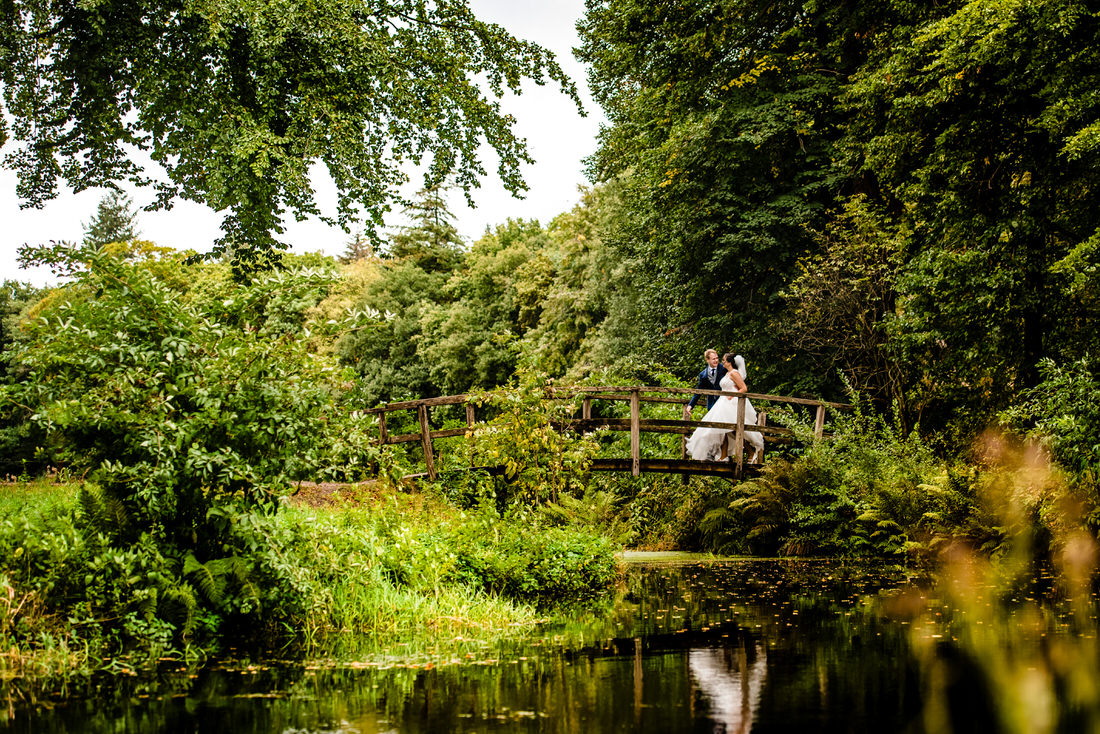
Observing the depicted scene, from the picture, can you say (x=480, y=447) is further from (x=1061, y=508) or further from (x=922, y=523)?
(x=1061, y=508)

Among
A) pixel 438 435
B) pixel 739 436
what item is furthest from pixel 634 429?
pixel 438 435

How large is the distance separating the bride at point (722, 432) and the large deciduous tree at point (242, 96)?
5.76 meters

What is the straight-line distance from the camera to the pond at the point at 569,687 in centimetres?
386

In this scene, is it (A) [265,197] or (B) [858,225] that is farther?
(B) [858,225]

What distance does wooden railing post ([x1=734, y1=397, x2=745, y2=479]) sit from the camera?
14.3 m

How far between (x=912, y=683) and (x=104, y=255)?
215 inches

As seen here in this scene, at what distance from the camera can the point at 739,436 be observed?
14312mm

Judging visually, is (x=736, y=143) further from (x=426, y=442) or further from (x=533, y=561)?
(x=533, y=561)

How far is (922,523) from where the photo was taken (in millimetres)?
11430

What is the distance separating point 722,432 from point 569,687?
1081cm

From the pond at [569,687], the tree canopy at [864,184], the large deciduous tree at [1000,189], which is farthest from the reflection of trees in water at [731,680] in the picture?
the tree canopy at [864,184]

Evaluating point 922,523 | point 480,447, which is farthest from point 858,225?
point 480,447

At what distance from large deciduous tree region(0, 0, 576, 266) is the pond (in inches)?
251

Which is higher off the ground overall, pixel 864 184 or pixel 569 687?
pixel 864 184
